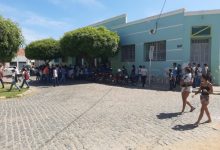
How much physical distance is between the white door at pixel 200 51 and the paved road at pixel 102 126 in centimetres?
748

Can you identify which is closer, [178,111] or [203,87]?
[203,87]

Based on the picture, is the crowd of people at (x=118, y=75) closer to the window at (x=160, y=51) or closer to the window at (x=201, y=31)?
the window at (x=160, y=51)

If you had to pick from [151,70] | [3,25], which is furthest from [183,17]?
[3,25]

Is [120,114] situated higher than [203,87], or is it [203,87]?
[203,87]

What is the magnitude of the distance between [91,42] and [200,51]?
7826 millimetres

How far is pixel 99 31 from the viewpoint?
25.2 m

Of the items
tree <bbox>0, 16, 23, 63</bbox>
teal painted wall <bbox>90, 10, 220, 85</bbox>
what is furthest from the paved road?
teal painted wall <bbox>90, 10, 220, 85</bbox>

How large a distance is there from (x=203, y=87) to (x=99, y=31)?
1662cm

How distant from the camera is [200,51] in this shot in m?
21.1

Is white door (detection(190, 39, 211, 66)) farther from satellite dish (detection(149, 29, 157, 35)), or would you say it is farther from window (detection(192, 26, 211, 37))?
satellite dish (detection(149, 29, 157, 35))

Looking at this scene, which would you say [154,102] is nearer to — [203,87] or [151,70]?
[203,87]

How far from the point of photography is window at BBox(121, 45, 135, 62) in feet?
88.1

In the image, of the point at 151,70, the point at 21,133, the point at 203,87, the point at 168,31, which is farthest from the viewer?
the point at 151,70

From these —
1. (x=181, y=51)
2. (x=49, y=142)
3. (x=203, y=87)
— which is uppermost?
(x=181, y=51)
